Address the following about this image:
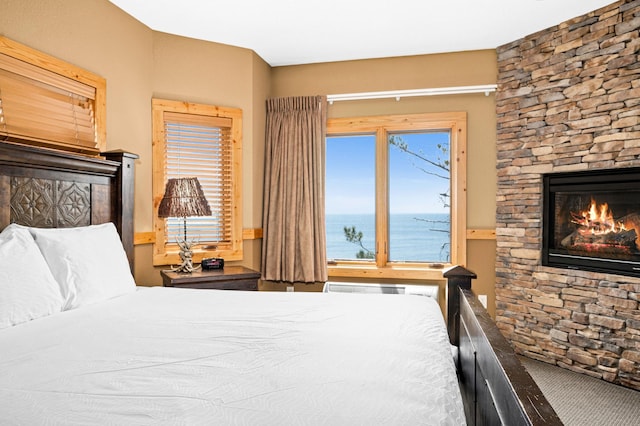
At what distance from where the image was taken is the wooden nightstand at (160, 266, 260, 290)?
3.09m

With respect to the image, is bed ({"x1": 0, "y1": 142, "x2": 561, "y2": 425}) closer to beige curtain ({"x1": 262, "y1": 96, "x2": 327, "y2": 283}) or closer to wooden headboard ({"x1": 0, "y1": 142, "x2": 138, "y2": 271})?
wooden headboard ({"x1": 0, "y1": 142, "x2": 138, "y2": 271})

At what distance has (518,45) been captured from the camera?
3.63m

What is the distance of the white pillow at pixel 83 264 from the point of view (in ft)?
6.35

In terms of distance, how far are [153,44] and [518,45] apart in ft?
10.4

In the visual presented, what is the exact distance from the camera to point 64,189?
2385 mm

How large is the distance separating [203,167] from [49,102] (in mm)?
1402

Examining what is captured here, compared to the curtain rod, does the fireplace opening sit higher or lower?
lower

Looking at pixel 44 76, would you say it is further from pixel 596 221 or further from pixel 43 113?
pixel 596 221

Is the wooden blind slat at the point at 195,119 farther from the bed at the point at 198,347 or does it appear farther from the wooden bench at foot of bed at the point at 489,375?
the wooden bench at foot of bed at the point at 489,375

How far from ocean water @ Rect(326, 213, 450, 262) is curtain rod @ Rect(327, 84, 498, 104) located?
3.84 ft

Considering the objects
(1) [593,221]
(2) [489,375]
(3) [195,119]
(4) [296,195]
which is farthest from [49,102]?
(1) [593,221]

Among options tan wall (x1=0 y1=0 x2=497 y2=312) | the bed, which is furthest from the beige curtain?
the bed

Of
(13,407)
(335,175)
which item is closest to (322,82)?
(335,175)

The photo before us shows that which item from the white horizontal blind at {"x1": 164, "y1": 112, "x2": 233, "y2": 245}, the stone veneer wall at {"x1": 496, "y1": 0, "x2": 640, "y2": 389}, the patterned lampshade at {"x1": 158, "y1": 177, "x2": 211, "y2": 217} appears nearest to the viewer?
the stone veneer wall at {"x1": 496, "y1": 0, "x2": 640, "y2": 389}
